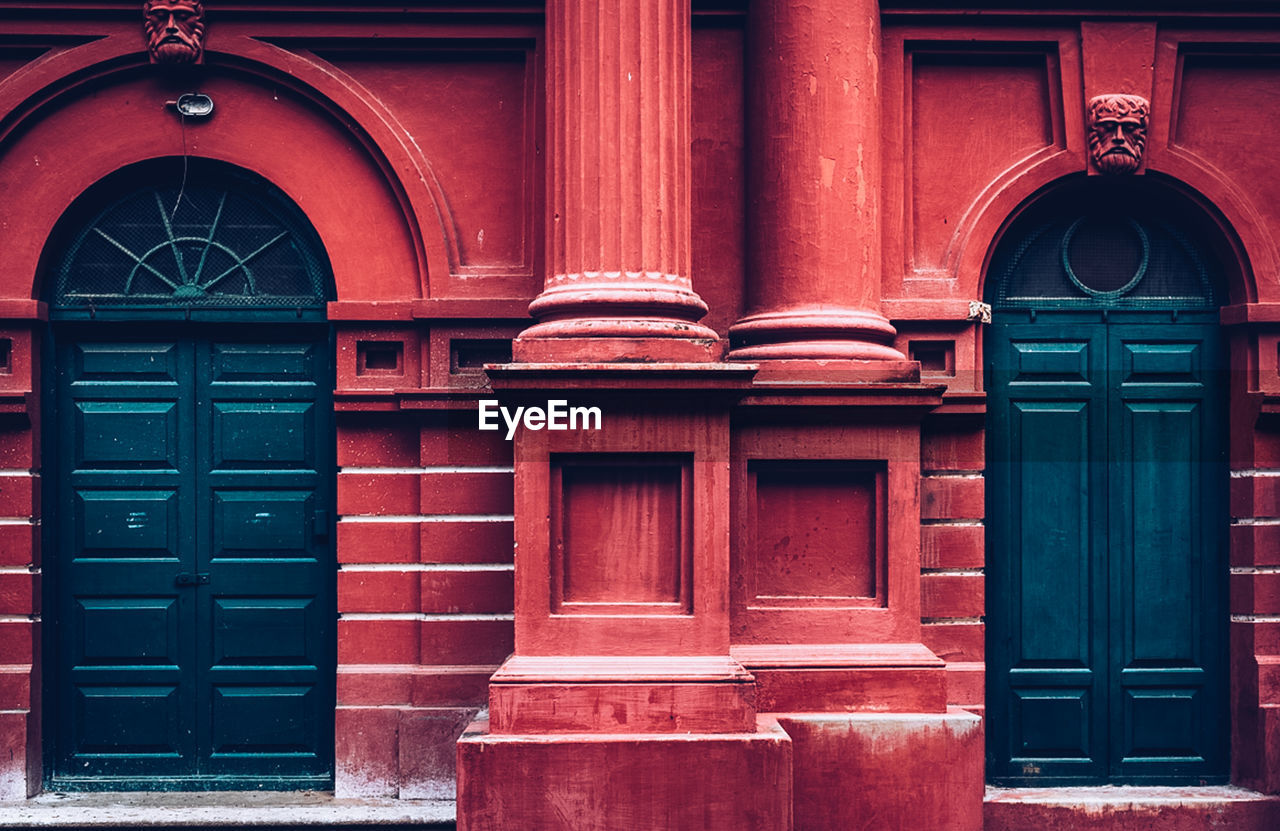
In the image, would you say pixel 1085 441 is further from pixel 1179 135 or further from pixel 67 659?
pixel 67 659

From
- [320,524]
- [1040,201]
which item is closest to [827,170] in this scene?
[1040,201]

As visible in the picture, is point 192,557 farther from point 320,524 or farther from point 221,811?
point 221,811

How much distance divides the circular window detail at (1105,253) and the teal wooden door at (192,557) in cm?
474

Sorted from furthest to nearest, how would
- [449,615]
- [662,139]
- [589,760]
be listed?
1. [449,615]
2. [662,139]
3. [589,760]

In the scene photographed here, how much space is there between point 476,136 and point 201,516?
2.91m

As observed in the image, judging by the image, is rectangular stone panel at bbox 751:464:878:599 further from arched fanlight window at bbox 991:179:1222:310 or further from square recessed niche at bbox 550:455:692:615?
arched fanlight window at bbox 991:179:1222:310

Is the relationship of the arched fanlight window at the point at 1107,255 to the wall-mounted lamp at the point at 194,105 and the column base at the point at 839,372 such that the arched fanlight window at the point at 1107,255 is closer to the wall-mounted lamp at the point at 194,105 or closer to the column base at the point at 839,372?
the column base at the point at 839,372

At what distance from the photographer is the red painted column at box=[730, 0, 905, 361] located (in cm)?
571

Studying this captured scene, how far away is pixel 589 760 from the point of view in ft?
15.9

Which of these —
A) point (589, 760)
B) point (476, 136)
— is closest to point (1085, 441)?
point (589, 760)

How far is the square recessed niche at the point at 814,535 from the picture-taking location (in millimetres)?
5586

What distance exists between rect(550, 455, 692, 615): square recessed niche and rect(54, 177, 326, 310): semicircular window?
2.38 meters

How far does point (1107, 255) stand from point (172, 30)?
5.92 metres

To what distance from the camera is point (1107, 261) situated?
6.44m
